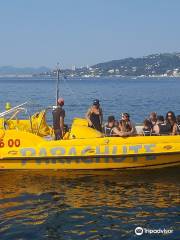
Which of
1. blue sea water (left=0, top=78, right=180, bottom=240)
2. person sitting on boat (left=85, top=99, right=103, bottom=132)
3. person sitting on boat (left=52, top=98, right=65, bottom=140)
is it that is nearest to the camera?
blue sea water (left=0, top=78, right=180, bottom=240)

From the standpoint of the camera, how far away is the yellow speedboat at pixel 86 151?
1209 cm

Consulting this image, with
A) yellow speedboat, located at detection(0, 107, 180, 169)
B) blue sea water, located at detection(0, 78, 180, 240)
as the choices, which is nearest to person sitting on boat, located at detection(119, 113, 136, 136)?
yellow speedboat, located at detection(0, 107, 180, 169)

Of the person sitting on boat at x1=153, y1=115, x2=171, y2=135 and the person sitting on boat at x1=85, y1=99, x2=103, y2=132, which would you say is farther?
the person sitting on boat at x1=85, y1=99, x2=103, y2=132

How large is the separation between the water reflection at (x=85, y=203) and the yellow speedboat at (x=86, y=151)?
1.02 ft

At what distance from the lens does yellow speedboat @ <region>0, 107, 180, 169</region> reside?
12.1 meters

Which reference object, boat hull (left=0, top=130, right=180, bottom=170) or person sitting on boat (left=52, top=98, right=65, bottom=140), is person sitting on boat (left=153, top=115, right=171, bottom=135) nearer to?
boat hull (left=0, top=130, right=180, bottom=170)

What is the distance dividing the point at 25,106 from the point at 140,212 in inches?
227

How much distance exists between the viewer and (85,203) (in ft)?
33.8

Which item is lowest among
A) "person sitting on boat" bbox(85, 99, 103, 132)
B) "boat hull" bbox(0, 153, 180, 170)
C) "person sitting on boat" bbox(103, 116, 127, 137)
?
"boat hull" bbox(0, 153, 180, 170)

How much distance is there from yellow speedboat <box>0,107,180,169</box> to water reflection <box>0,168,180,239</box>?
310mm

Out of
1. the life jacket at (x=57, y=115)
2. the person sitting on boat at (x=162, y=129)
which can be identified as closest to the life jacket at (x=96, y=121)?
the life jacket at (x=57, y=115)

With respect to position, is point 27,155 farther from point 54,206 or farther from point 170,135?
point 170,135

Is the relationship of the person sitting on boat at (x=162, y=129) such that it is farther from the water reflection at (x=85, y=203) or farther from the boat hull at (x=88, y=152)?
the water reflection at (x=85, y=203)

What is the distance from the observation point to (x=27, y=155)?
1233 centimetres
